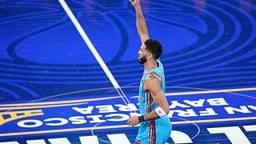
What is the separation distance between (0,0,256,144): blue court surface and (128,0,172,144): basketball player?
213 centimetres

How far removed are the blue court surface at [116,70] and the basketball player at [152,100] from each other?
213cm

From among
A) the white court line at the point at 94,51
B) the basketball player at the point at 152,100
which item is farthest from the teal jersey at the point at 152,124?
the white court line at the point at 94,51

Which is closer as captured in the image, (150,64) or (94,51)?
(150,64)

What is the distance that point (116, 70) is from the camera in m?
12.3

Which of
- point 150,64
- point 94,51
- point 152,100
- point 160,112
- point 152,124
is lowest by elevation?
point 160,112

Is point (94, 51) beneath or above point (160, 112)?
above

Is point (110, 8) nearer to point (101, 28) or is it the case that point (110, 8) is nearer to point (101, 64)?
Result: point (101, 28)

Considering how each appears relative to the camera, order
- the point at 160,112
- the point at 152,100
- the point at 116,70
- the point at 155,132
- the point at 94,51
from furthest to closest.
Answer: the point at 94,51, the point at 116,70, the point at 155,132, the point at 152,100, the point at 160,112

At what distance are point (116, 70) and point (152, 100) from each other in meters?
5.25

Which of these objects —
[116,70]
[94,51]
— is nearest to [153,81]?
[116,70]

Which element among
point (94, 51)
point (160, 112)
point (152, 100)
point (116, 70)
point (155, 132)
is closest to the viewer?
point (160, 112)

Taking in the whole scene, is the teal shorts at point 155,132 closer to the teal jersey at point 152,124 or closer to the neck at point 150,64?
the teal jersey at point 152,124

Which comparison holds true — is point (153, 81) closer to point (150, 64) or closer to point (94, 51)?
point (150, 64)

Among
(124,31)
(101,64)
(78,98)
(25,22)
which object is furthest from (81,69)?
(25,22)
